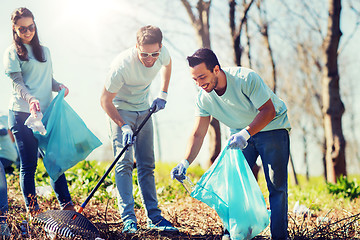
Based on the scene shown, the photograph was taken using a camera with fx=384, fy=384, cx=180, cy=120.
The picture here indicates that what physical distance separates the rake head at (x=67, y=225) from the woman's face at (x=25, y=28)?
1563mm

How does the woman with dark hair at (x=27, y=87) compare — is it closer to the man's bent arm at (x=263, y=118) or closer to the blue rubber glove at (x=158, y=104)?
the blue rubber glove at (x=158, y=104)

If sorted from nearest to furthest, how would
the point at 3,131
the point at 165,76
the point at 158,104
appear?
the point at 158,104 < the point at 165,76 < the point at 3,131

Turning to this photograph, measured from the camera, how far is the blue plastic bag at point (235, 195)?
9.07 ft

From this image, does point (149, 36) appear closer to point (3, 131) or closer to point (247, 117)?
point (247, 117)

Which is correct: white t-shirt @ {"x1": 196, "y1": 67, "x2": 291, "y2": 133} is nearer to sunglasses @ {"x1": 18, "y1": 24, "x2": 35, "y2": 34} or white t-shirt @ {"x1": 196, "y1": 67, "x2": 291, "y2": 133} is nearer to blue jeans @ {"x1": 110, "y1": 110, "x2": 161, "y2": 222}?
blue jeans @ {"x1": 110, "y1": 110, "x2": 161, "y2": 222}

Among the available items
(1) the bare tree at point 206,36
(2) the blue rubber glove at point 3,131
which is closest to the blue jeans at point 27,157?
(2) the blue rubber glove at point 3,131

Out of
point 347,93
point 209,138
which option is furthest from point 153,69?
point 347,93

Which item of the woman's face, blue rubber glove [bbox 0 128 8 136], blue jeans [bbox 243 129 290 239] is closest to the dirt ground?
blue jeans [bbox 243 129 290 239]

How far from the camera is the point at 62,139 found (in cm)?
360

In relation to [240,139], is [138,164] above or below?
below

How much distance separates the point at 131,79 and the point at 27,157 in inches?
47.6

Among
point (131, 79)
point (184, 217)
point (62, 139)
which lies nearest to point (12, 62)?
point (62, 139)

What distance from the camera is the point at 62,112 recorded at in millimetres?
3674

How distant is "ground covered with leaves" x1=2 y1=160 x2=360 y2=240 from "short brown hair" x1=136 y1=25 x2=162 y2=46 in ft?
4.56
